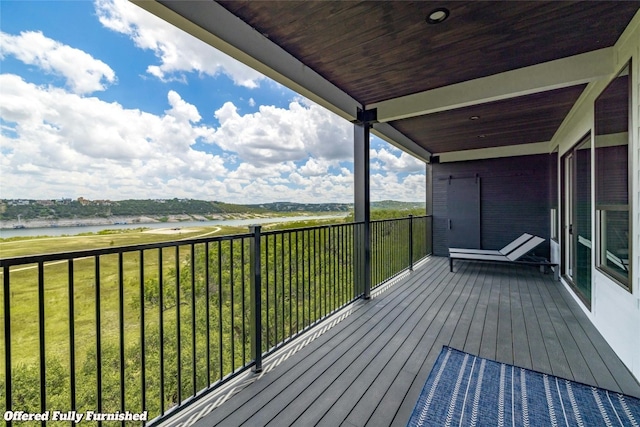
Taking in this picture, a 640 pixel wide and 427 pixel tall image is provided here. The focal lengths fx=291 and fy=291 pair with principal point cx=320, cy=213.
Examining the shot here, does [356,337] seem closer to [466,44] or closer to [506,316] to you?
[506,316]

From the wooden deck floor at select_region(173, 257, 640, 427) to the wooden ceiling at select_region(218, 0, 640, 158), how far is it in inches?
106

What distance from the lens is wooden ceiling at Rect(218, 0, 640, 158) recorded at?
7.15 feet

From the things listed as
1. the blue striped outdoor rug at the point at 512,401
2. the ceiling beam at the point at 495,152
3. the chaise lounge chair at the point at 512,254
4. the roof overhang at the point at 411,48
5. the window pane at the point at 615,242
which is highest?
the roof overhang at the point at 411,48

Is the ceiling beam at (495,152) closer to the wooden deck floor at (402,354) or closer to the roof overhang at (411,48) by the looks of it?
the roof overhang at (411,48)

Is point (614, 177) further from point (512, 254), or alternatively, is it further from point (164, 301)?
point (164, 301)

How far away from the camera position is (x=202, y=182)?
54.7 feet

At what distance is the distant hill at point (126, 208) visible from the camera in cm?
429

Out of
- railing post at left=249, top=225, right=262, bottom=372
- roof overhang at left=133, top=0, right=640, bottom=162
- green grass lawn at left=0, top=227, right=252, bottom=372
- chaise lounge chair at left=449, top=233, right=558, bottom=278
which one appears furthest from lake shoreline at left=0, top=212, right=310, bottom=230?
chaise lounge chair at left=449, top=233, right=558, bottom=278

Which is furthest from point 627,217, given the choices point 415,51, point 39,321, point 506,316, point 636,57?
point 39,321

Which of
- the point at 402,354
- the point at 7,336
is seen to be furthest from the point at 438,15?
the point at 7,336

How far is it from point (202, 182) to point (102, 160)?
5160mm

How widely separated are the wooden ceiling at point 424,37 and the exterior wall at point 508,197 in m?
2.88

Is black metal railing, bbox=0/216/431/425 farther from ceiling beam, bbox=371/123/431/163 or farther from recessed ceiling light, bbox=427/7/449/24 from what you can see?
recessed ceiling light, bbox=427/7/449/24

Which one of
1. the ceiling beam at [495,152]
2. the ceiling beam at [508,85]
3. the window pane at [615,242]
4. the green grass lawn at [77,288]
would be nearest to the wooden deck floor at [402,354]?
the window pane at [615,242]
